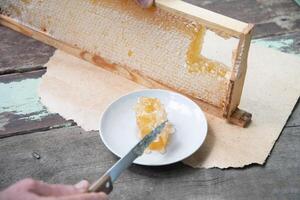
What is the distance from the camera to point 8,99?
3.10 ft

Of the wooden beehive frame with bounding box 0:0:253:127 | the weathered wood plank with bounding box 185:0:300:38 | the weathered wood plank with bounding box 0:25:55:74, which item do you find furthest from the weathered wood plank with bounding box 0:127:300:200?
the weathered wood plank with bounding box 185:0:300:38

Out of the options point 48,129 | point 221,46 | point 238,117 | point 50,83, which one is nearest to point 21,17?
point 50,83

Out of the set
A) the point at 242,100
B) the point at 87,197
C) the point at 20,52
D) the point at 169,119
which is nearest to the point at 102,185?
the point at 87,197

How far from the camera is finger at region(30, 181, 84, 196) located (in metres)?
0.55

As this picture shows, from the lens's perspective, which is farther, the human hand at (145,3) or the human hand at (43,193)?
the human hand at (145,3)

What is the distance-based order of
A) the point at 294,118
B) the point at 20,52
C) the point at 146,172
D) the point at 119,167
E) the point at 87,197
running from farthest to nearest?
the point at 20,52 < the point at 294,118 < the point at 146,172 < the point at 119,167 < the point at 87,197

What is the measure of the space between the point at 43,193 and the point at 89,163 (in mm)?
245

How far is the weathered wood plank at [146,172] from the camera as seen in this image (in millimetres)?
745

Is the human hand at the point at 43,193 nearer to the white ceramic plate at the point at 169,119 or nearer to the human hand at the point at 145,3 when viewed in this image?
the white ceramic plate at the point at 169,119

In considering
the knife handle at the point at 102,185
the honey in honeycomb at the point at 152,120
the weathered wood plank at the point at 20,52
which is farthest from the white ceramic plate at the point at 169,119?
the weathered wood plank at the point at 20,52

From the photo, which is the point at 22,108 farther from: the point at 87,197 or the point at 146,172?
the point at 87,197

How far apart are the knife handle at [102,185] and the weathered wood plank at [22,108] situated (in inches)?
12.1

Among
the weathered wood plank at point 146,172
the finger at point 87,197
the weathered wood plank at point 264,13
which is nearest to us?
the finger at point 87,197

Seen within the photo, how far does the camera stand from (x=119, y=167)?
25.5 inches
